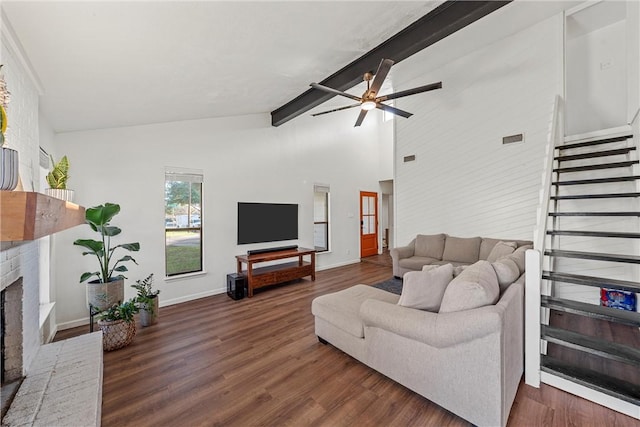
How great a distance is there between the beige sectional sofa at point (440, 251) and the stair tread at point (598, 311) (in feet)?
7.67

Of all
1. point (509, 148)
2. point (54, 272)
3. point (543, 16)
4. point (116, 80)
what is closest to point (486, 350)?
point (116, 80)

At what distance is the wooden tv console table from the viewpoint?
14.7ft

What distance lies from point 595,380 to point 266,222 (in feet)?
15.2

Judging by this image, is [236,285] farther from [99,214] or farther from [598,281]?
[598,281]

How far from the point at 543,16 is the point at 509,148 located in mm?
1953

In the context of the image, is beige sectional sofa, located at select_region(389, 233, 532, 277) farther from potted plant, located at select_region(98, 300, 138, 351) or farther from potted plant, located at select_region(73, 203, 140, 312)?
potted plant, located at select_region(73, 203, 140, 312)

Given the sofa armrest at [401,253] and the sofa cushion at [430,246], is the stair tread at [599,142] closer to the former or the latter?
the sofa cushion at [430,246]

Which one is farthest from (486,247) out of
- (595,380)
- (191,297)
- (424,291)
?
(191,297)

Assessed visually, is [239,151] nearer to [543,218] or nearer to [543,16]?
[543,218]

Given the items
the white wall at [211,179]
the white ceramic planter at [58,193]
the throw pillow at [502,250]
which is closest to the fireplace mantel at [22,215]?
the white ceramic planter at [58,193]

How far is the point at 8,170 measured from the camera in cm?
109

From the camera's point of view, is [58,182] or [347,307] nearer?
[58,182]

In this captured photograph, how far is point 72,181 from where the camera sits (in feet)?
11.0

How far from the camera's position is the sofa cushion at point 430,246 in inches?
201
